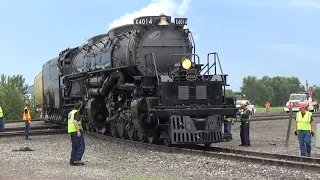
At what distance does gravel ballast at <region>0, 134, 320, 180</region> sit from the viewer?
8805 millimetres

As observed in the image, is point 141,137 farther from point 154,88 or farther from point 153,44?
point 153,44

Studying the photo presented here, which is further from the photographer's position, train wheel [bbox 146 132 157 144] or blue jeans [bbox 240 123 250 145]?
blue jeans [bbox 240 123 250 145]

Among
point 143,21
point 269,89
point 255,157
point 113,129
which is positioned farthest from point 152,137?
point 269,89

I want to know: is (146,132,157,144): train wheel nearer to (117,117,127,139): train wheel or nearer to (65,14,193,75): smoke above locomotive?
(117,117,127,139): train wheel

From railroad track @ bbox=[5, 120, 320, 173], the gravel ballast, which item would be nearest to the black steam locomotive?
railroad track @ bbox=[5, 120, 320, 173]

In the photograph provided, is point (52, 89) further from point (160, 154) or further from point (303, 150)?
point (303, 150)

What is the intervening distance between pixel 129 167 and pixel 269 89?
12624 centimetres

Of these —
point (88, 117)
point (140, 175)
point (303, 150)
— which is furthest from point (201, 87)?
point (88, 117)

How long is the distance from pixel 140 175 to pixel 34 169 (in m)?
2.76

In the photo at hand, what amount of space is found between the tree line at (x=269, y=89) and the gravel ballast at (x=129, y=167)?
122 m

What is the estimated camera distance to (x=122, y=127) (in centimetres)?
1559

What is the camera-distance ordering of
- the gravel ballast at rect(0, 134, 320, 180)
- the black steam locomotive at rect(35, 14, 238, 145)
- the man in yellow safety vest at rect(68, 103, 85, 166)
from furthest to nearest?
the black steam locomotive at rect(35, 14, 238, 145)
the man in yellow safety vest at rect(68, 103, 85, 166)
the gravel ballast at rect(0, 134, 320, 180)

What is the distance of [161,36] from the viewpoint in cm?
1438

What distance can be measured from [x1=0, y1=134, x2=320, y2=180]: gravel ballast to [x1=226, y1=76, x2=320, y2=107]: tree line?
4796 inches
